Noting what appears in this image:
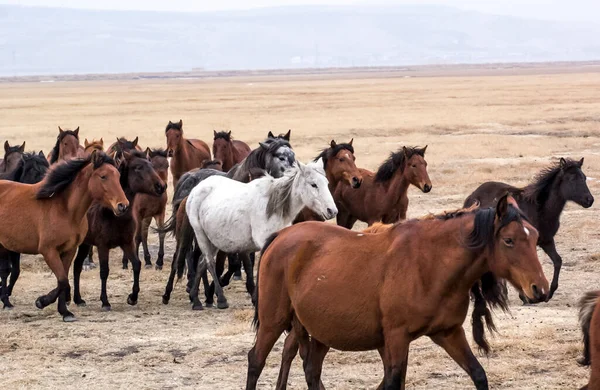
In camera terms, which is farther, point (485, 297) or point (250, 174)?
point (250, 174)

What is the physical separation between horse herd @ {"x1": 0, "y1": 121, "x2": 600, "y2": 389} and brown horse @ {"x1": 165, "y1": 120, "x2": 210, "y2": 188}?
2cm

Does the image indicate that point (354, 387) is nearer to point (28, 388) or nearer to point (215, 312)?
point (28, 388)

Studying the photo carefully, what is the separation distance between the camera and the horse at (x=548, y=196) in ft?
37.7

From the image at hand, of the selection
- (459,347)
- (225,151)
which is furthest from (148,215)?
(459,347)

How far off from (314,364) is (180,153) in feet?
38.3

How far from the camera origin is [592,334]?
201 inches

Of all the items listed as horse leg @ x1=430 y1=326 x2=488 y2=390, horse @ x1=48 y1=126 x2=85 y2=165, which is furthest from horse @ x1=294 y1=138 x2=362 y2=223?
horse leg @ x1=430 y1=326 x2=488 y2=390

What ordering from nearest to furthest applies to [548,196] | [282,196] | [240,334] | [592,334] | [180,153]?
1. [592,334]
2. [240,334]
3. [282,196]
4. [548,196]
5. [180,153]

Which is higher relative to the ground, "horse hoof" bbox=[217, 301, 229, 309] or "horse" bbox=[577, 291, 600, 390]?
"horse" bbox=[577, 291, 600, 390]

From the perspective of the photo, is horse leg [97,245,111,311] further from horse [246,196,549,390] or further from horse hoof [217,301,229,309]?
horse [246,196,549,390]

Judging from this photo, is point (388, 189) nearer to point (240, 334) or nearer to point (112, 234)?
point (112, 234)

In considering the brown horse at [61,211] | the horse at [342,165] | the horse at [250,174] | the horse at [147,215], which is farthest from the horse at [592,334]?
the horse at [147,215]

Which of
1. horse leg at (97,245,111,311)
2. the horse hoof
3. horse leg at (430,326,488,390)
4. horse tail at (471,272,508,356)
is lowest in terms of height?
the horse hoof

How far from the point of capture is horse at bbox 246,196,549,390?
571cm
